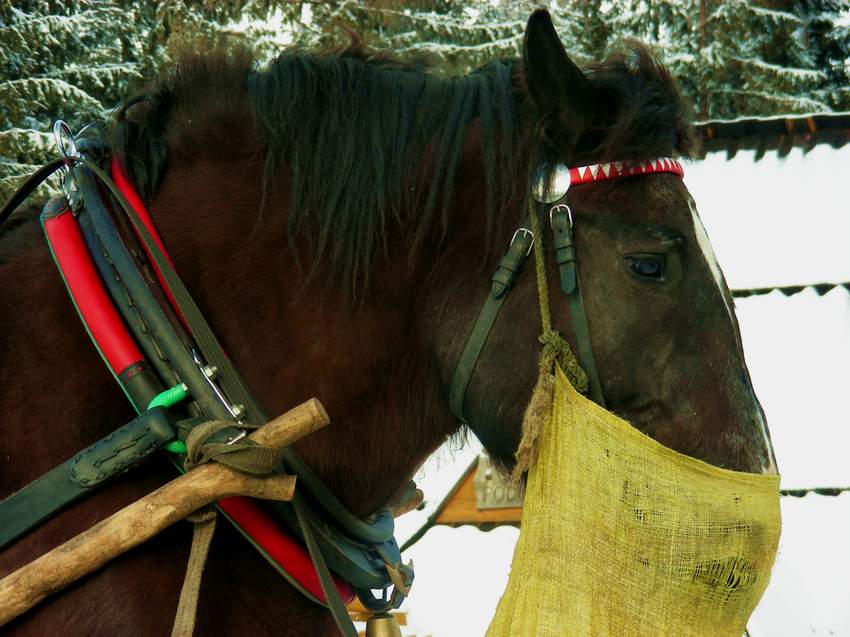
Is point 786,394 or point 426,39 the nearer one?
point 786,394

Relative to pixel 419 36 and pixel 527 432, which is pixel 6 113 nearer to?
pixel 419 36

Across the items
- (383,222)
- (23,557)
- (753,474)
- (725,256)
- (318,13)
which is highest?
(383,222)

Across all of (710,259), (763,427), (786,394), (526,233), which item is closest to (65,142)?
(526,233)

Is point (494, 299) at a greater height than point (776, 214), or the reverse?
point (494, 299)

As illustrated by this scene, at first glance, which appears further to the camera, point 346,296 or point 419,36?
point 419,36

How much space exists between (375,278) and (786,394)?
12.2 feet

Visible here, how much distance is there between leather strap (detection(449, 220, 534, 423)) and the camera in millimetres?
1599

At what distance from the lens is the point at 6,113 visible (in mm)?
5781

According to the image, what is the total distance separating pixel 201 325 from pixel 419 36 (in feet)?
20.2

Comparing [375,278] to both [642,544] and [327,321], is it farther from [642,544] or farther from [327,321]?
[642,544]

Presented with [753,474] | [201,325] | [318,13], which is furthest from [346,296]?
[318,13]

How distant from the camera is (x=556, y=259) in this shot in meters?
1.59

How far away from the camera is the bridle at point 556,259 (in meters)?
1.56

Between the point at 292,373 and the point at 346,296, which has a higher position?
the point at 346,296
